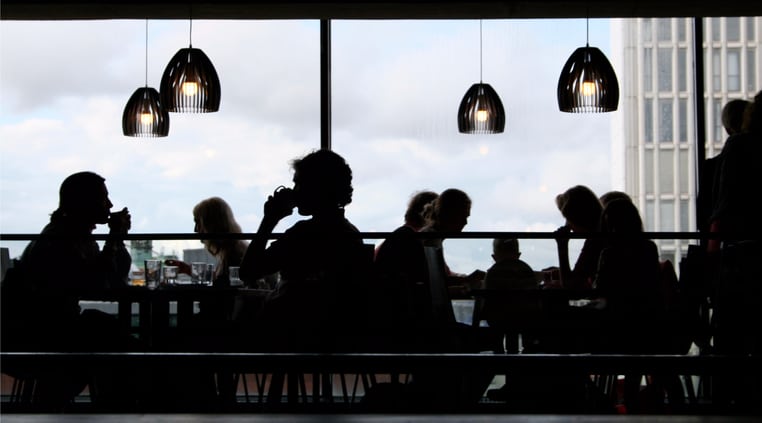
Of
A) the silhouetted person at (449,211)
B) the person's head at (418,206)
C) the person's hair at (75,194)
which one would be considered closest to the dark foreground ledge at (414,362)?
the person's hair at (75,194)

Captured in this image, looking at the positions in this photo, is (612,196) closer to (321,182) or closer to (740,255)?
(740,255)

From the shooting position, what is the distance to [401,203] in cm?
691

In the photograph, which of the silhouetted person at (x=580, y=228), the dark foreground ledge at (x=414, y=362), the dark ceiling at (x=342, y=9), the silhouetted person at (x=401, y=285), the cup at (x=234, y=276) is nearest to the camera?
the dark foreground ledge at (x=414, y=362)

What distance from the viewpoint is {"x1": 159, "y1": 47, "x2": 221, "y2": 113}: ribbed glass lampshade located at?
4543 millimetres

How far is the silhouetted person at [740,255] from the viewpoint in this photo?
2.87 metres

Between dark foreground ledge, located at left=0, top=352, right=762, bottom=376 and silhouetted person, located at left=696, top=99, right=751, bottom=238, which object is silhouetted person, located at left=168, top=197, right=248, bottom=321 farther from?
dark foreground ledge, located at left=0, top=352, right=762, bottom=376

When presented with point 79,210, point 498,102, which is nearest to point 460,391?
point 79,210

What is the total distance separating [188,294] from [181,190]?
12.0ft

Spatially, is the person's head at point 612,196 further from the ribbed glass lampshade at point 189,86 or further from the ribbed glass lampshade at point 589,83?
the ribbed glass lampshade at point 189,86

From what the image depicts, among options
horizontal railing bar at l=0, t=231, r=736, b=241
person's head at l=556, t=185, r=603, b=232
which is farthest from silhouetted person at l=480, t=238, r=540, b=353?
horizontal railing bar at l=0, t=231, r=736, b=241

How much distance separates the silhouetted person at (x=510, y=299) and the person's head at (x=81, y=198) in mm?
1620

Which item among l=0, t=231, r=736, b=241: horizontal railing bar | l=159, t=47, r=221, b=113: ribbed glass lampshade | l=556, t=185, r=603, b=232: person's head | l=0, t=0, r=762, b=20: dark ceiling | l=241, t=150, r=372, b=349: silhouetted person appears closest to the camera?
l=0, t=231, r=736, b=241: horizontal railing bar

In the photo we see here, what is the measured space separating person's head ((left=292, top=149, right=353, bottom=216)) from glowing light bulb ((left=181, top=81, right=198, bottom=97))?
44.7 inches

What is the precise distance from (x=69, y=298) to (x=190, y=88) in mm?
1575
